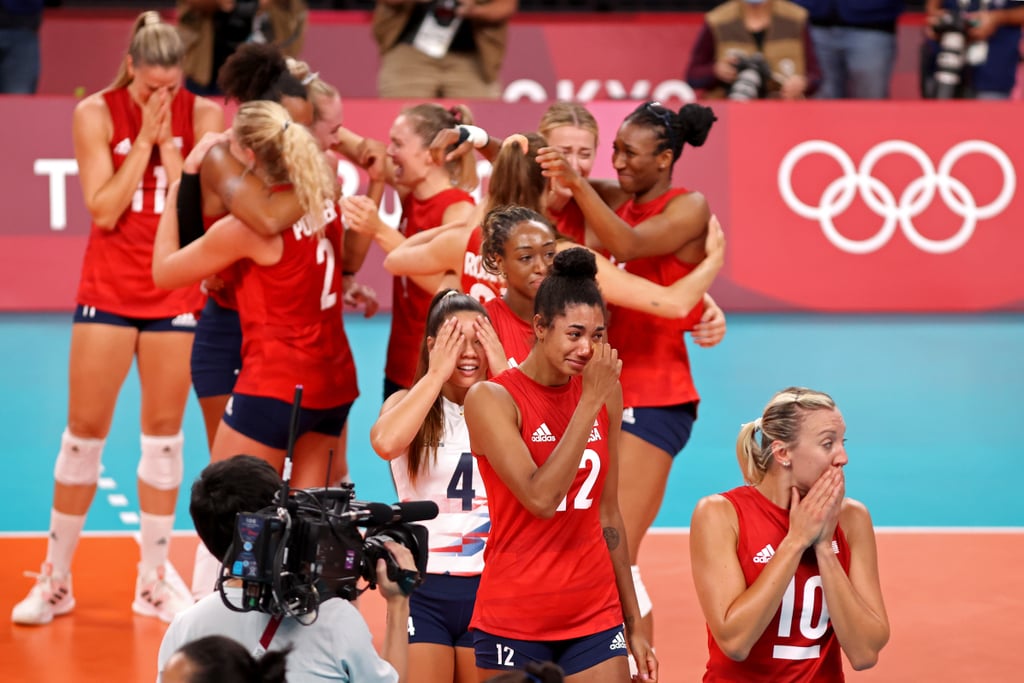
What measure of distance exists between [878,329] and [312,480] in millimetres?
8196

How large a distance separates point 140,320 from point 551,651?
331cm

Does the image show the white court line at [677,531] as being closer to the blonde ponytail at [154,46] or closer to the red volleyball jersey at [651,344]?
the red volleyball jersey at [651,344]

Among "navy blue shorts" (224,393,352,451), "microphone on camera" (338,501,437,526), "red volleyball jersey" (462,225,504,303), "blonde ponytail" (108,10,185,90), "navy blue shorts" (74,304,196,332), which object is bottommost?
"navy blue shorts" (224,393,352,451)

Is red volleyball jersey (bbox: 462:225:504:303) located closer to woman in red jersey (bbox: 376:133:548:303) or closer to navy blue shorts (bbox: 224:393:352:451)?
woman in red jersey (bbox: 376:133:548:303)

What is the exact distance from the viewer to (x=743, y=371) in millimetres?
12109

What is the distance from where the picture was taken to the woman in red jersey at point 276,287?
6133mm

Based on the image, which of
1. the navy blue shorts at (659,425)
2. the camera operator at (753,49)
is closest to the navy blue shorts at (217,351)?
the navy blue shorts at (659,425)

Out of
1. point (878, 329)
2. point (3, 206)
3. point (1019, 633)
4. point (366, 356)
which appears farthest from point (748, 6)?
point (1019, 633)

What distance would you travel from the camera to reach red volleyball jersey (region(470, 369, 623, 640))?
174 inches

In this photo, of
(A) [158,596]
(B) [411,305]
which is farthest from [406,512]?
(A) [158,596]

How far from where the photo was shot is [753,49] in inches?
561

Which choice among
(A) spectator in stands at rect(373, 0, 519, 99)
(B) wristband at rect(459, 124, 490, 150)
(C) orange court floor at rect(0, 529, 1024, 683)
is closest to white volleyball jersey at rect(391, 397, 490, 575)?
(C) orange court floor at rect(0, 529, 1024, 683)

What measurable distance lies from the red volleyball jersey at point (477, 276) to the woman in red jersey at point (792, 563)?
146cm

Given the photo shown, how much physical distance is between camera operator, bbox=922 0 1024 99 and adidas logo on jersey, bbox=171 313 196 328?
9.49m
